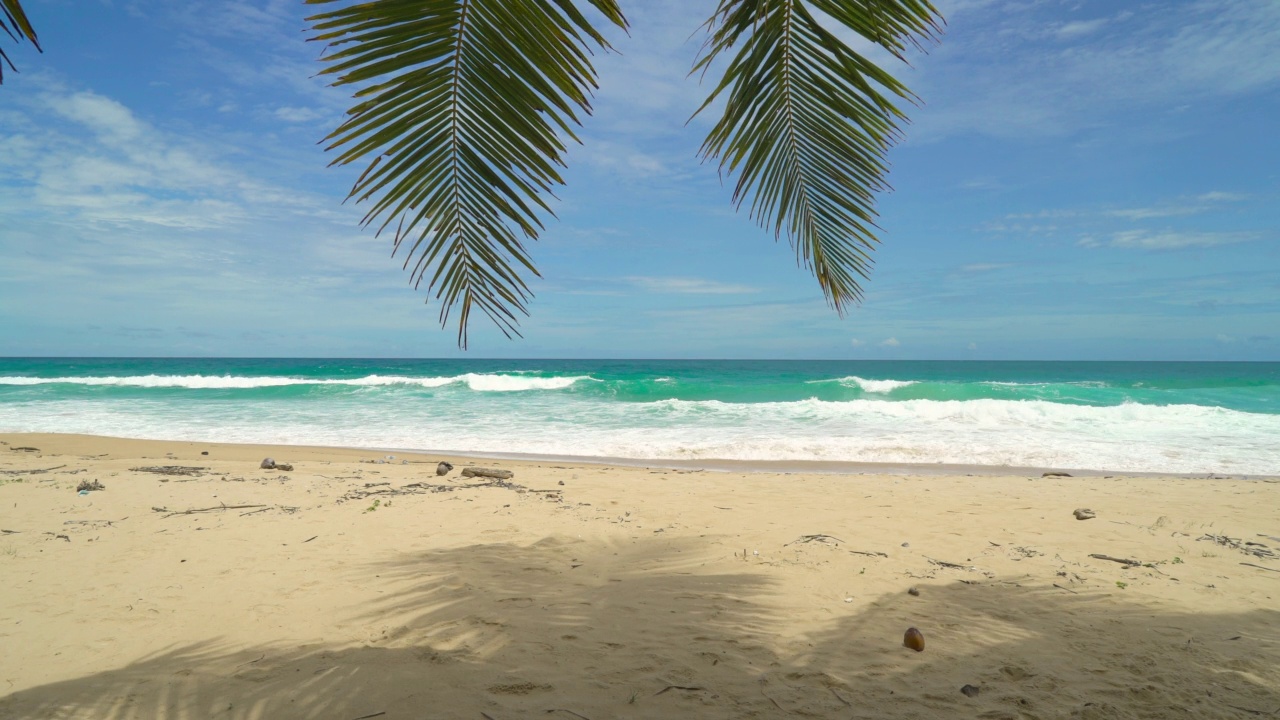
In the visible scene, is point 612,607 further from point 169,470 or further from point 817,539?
point 169,470

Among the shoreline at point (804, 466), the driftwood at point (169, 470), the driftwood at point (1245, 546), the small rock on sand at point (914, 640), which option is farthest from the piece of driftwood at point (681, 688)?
the driftwood at point (169, 470)

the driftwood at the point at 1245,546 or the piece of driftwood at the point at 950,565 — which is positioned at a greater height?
the piece of driftwood at the point at 950,565

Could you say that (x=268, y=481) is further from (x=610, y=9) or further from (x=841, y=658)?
(x=610, y=9)

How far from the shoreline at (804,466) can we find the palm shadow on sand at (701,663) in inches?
253

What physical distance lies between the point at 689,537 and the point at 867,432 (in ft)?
36.1

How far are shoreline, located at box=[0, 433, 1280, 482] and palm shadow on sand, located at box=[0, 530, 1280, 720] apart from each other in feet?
21.1

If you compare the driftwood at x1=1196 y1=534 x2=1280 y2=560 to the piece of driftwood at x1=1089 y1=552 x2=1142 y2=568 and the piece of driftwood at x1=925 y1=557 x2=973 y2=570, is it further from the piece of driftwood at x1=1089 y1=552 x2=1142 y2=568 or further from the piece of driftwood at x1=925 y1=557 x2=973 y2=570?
the piece of driftwood at x1=925 y1=557 x2=973 y2=570

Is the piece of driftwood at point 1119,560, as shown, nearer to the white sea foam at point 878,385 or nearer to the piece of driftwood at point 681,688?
the piece of driftwood at point 681,688

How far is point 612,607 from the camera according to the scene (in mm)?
3766

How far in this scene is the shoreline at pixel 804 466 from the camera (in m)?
10.2

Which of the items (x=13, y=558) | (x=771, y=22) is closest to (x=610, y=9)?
(x=771, y=22)

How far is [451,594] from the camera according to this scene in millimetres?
3898

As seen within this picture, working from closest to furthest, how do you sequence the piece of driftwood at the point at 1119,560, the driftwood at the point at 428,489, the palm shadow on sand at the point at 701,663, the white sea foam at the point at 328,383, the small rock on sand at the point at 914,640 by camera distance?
the palm shadow on sand at the point at 701,663 → the small rock on sand at the point at 914,640 → the piece of driftwood at the point at 1119,560 → the driftwood at the point at 428,489 → the white sea foam at the point at 328,383

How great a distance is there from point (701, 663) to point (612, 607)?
82cm
